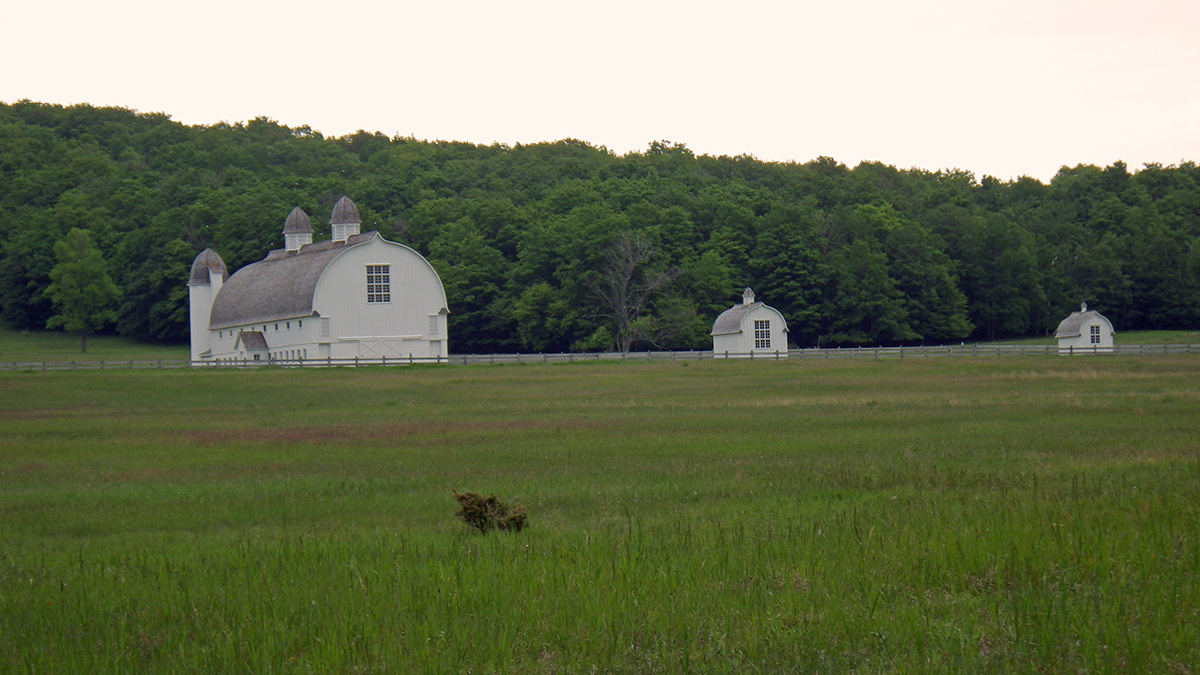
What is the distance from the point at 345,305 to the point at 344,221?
1035 cm

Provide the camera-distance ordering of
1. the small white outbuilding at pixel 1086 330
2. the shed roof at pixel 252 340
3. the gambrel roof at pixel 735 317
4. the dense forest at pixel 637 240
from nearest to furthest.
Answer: the shed roof at pixel 252 340
the small white outbuilding at pixel 1086 330
the gambrel roof at pixel 735 317
the dense forest at pixel 637 240

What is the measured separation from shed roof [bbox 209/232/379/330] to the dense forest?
63.4 feet

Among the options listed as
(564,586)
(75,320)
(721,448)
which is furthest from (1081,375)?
(75,320)

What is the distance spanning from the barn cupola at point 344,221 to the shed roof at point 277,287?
1149 millimetres

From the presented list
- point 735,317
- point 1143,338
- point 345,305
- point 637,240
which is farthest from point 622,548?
point 1143,338

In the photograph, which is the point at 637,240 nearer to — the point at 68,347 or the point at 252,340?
the point at 252,340

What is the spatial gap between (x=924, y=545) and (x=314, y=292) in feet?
212

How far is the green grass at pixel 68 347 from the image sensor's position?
294 feet

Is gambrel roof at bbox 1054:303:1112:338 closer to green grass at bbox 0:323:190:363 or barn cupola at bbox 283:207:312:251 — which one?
barn cupola at bbox 283:207:312:251

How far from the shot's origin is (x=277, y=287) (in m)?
76.2

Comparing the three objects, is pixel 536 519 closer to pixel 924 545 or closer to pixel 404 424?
pixel 924 545

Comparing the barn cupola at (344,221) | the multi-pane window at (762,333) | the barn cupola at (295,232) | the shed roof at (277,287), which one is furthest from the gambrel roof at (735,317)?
the barn cupola at (295,232)

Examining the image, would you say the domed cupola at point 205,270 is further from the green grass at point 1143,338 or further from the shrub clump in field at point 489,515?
the shrub clump in field at point 489,515

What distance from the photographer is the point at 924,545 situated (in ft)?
31.8
